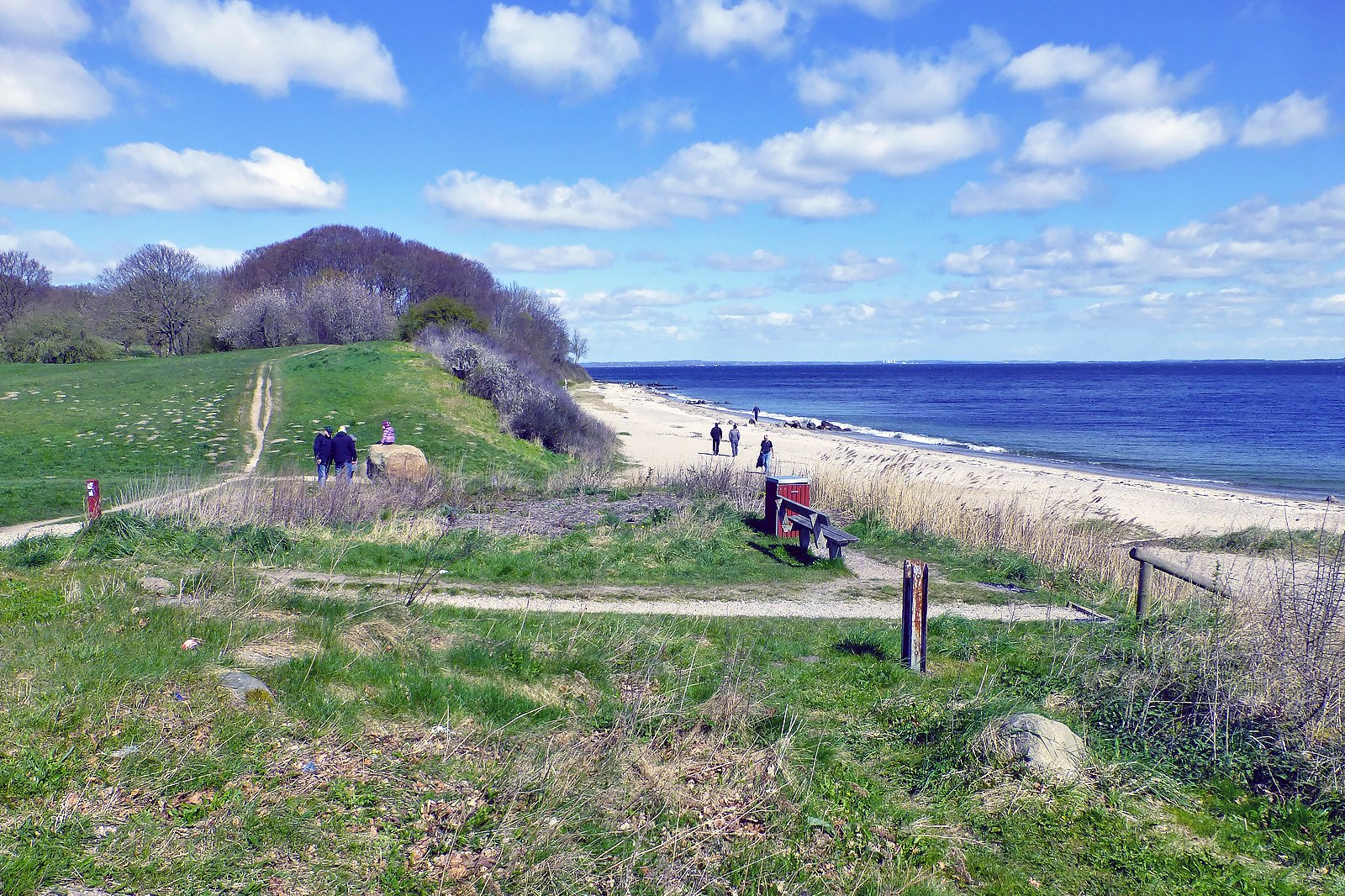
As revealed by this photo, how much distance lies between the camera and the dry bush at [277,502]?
13023 millimetres

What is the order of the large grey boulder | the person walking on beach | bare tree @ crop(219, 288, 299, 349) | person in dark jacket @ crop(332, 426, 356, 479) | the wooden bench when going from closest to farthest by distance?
1. the large grey boulder
2. the wooden bench
3. person in dark jacket @ crop(332, 426, 356, 479)
4. the person walking on beach
5. bare tree @ crop(219, 288, 299, 349)

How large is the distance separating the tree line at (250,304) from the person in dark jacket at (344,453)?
21.4m

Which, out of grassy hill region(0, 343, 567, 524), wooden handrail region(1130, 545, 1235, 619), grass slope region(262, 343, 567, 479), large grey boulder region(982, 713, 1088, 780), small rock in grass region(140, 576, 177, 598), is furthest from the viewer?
grass slope region(262, 343, 567, 479)

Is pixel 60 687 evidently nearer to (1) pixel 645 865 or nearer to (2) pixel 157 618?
(2) pixel 157 618

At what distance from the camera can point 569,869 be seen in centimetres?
423

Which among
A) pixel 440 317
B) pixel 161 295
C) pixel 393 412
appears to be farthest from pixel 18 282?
pixel 393 412

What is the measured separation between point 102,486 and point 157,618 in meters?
13.9

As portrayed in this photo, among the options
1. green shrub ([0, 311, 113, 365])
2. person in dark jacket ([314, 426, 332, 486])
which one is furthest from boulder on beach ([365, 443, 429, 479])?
green shrub ([0, 311, 113, 365])

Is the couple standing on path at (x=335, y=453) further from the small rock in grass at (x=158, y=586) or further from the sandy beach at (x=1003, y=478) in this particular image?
the small rock in grass at (x=158, y=586)

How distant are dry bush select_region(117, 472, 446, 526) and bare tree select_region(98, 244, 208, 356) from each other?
45.9m

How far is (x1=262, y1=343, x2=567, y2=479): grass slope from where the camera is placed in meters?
25.6

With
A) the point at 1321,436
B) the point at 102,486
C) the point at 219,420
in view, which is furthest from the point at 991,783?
the point at 1321,436

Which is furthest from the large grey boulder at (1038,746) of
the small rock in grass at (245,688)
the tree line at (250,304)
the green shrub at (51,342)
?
the green shrub at (51,342)

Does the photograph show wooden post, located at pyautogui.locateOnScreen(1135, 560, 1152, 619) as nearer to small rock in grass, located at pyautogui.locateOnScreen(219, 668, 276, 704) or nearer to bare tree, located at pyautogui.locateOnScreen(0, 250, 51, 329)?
small rock in grass, located at pyautogui.locateOnScreen(219, 668, 276, 704)
